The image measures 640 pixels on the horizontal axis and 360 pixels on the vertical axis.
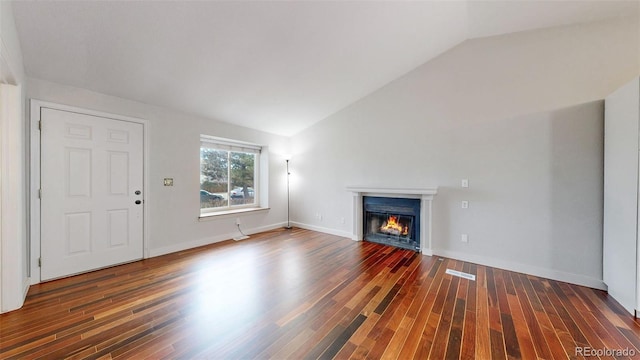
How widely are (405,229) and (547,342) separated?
2.36 metres

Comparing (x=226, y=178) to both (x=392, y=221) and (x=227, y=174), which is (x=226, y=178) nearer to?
(x=227, y=174)

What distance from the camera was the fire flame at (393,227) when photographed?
4.08 m

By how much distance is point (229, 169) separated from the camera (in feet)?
16.0

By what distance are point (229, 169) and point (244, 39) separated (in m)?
2.88

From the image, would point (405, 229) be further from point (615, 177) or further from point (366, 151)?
point (615, 177)

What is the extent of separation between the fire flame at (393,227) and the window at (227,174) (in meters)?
2.90

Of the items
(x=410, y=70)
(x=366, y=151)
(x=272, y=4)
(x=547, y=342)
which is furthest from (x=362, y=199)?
Result: (x=272, y=4)

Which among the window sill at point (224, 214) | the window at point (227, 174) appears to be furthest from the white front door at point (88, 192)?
the window at point (227, 174)

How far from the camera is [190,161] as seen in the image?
393 cm

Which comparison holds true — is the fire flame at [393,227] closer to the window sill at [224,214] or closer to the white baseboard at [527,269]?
the white baseboard at [527,269]

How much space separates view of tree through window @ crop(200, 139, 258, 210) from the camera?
4.46 metres

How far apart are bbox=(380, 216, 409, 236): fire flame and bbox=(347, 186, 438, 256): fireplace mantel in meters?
0.37

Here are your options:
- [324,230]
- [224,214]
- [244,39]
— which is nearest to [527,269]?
[324,230]

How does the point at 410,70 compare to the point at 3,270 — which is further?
the point at 410,70
